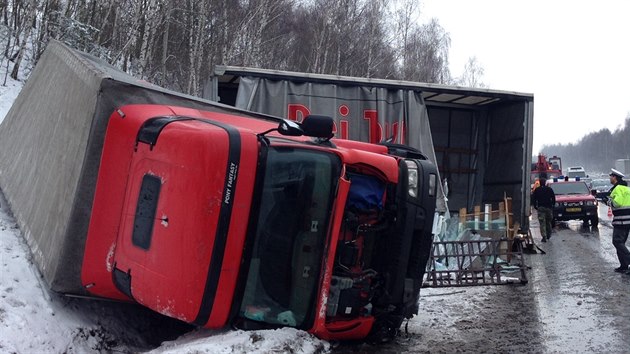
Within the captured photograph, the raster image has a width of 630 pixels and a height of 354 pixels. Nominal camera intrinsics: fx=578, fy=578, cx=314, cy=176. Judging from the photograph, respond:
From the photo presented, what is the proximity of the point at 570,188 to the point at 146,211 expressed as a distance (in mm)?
17727

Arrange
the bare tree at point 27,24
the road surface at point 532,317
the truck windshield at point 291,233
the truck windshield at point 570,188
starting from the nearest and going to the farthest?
1. the truck windshield at point 291,233
2. the road surface at point 532,317
3. the bare tree at point 27,24
4. the truck windshield at point 570,188

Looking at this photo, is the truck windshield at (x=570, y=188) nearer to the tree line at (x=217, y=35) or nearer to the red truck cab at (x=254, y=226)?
the tree line at (x=217, y=35)

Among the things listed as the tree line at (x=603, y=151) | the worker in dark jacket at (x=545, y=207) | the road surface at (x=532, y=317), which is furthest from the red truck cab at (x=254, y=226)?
the tree line at (x=603, y=151)

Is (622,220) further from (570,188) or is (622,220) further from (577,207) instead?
(570,188)

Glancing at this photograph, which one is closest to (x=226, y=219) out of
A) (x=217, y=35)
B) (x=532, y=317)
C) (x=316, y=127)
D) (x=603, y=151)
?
(x=316, y=127)

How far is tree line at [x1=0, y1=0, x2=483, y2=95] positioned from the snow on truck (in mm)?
10894

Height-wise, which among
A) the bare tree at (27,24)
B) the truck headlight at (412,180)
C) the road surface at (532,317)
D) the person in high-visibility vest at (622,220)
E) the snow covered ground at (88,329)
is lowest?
the road surface at (532,317)

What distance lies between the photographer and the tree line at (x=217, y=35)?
17.3 m

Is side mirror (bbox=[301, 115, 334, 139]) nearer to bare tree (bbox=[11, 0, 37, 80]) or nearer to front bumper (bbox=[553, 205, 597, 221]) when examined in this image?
bare tree (bbox=[11, 0, 37, 80])

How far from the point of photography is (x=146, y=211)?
392 cm

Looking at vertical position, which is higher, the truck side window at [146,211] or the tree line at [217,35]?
the tree line at [217,35]

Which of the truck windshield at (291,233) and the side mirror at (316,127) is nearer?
the truck windshield at (291,233)

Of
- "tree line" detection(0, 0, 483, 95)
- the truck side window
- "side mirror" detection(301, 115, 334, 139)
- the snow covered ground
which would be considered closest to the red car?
"tree line" detection(0, 0, 483, 95)

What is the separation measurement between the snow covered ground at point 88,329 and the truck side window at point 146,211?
2.56 feet
